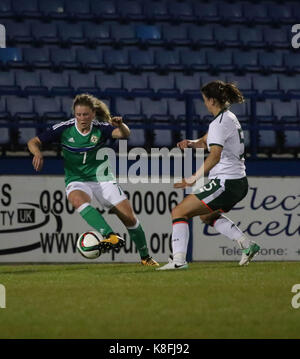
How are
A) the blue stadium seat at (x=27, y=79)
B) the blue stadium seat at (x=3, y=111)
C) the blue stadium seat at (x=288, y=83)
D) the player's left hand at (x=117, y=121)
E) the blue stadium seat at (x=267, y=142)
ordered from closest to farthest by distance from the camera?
the player's left hand at (x=117, y=121) → the blue stadium seat at (x=3, y=111) → the blue stadium seat at (x=267, y=142) → the blue stadium seat at (x=27, y=79) → the blue stadium seat at (x=288, y=83)

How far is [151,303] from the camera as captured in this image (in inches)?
280

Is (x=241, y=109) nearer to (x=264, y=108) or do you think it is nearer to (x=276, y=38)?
(x=264, y=108)

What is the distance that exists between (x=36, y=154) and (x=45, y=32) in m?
9.25

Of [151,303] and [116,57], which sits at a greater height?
[116,57]

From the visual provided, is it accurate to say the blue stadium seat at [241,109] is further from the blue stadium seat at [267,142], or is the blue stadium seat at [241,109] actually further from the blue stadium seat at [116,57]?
the blue stadium seat at [116,57]

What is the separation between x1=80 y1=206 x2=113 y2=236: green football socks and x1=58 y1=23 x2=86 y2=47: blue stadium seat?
30.0 ft

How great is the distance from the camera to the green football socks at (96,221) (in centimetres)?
974

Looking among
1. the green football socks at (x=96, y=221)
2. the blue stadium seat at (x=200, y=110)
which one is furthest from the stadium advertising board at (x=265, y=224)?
the blue stadium seat at (x=200, y=110)

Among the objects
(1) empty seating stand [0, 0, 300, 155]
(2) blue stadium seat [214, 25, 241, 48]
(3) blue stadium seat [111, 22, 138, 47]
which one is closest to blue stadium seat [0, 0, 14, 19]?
(1) empty seating stand [0, 0, 300, 155]

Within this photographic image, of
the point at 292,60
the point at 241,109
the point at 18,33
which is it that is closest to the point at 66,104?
the point at 18,33

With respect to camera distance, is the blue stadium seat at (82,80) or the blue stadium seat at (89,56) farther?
the blue stadium seat at (89,56)

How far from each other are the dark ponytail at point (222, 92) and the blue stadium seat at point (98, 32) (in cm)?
935

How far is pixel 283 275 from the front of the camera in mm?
9414

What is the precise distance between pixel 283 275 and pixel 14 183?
13.5 feet
